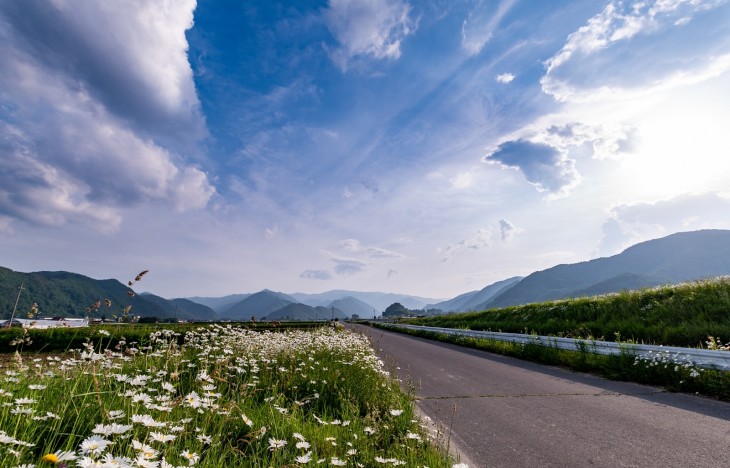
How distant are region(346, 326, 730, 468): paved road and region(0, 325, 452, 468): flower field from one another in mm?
965

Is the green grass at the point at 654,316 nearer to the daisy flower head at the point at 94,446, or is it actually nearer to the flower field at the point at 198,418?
the flower field at the point at 198,418

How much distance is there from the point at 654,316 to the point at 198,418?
17348 millimetres

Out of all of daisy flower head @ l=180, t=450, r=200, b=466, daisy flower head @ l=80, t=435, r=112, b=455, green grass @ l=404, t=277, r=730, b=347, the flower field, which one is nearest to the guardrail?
green grass @ l=404, t=277, r=730, b=347

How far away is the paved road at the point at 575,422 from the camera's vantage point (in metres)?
4.53

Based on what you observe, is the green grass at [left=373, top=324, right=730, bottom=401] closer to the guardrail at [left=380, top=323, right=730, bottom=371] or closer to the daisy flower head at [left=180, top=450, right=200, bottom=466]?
the guardrail at [left=380, top=323, right=730, bottom=371]

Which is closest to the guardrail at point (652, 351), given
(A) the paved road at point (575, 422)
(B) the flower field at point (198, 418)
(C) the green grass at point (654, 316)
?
(C) the green grass at point (654, 316)

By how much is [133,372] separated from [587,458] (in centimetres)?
668

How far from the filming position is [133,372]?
5480mm

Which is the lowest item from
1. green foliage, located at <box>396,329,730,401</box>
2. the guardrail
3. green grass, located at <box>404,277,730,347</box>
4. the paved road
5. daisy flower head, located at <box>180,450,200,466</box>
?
the paved road

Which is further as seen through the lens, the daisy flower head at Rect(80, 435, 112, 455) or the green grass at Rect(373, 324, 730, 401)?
the green grass at Rect(373, 324, 730, 401)

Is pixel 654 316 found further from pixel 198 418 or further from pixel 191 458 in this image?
pixel 191 458

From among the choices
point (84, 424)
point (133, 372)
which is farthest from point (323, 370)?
point (84, 424)

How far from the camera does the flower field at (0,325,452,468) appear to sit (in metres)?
2.69

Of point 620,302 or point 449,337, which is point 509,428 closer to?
point 620,302
